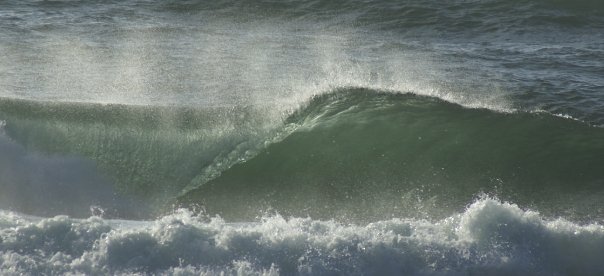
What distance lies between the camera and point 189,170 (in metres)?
10.8

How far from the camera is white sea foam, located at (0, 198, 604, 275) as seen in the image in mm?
7570

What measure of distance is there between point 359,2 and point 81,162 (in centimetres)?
1101

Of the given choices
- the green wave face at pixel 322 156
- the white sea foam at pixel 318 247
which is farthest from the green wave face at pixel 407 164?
the white sea foam at pixel 318 247

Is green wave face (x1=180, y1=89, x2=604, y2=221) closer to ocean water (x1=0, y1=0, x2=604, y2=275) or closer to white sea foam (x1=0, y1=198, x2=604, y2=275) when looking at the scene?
ocean water (x1=0, y1=0, x2=604, y2=275)

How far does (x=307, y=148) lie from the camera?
11.1 metres

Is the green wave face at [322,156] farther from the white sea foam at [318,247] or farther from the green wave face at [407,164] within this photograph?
the white sea foam at [318,247]

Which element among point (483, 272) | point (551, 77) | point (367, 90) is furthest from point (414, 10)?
point (483, 272)

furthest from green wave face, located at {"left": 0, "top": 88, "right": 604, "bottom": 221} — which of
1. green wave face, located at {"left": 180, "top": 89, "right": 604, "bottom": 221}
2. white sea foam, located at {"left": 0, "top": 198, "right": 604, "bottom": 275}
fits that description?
white sea foam, located at {"left": 0, "top": 198, "right": 604, "bottom": 275}

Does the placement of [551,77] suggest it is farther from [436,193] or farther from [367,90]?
[436,193]

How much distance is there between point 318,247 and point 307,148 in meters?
3.55

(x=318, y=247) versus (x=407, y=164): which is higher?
(x=318, y=247)

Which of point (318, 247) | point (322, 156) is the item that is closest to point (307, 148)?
point (322, 156)

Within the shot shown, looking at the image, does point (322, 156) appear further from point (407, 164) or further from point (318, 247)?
point (318, 247)

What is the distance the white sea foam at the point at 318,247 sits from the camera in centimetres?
757
